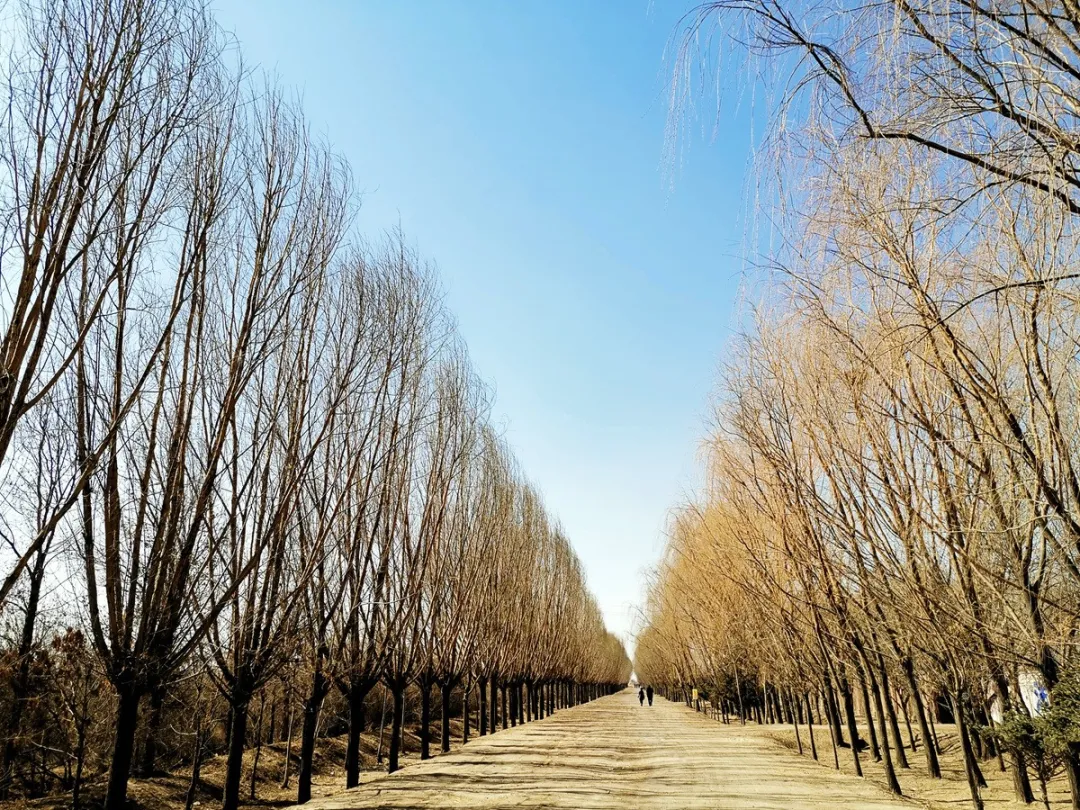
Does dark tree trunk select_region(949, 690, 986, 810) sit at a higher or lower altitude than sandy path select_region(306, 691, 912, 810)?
higher

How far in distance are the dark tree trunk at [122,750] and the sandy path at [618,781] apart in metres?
3.47

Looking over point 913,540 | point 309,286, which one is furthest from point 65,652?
point 913,540

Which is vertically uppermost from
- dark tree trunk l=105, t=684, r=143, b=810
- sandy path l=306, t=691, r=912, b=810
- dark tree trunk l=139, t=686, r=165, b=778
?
dark tree trunk l=105, t=684, r=143, b=810

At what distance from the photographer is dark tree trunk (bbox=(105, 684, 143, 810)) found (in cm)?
623

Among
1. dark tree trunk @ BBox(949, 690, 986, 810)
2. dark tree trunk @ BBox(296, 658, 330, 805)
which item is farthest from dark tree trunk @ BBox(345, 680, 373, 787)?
dark tree trunk @ BBox(949, 690, 986, 810)

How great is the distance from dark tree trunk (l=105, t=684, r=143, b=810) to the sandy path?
11.4ft

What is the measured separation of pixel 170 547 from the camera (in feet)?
22.6

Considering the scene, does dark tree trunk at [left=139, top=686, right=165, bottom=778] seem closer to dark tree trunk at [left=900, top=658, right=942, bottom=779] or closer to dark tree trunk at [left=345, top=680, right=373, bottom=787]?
dark tree trunk at [left=345, top=680, right=373, bottom=787]

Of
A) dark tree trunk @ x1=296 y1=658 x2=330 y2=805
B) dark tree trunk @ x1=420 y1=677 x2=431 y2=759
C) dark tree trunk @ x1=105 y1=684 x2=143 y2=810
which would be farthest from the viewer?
dark tree trunk @ x1=420 y1=677 x2=431 y2=759

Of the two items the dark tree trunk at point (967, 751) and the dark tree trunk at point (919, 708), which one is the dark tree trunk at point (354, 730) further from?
the dark tree trunk at point (967, 751)

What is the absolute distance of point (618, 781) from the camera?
1170 cm

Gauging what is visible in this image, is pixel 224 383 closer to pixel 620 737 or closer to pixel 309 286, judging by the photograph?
pixel 309 286

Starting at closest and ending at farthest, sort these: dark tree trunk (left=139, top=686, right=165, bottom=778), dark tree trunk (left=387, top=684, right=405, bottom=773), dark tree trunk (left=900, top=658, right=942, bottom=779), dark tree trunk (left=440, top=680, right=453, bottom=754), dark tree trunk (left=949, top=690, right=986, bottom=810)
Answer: dark tree trunk (left=949, top=690, right=986, bottom=810), dark tree trunk (left=900, top=658, right=942, bottom=779), dark tree trunk (left=139, top=686, right=165, bottom=778), dark tree trunk (left=387, top=684, right=405, bottom=773), dark tree trunk (left=440, top=680, right=453, bottom=754)

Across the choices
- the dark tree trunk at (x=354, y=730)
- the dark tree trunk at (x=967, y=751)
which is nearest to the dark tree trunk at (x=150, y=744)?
the dark tree trunk at (x=354, y=730)
